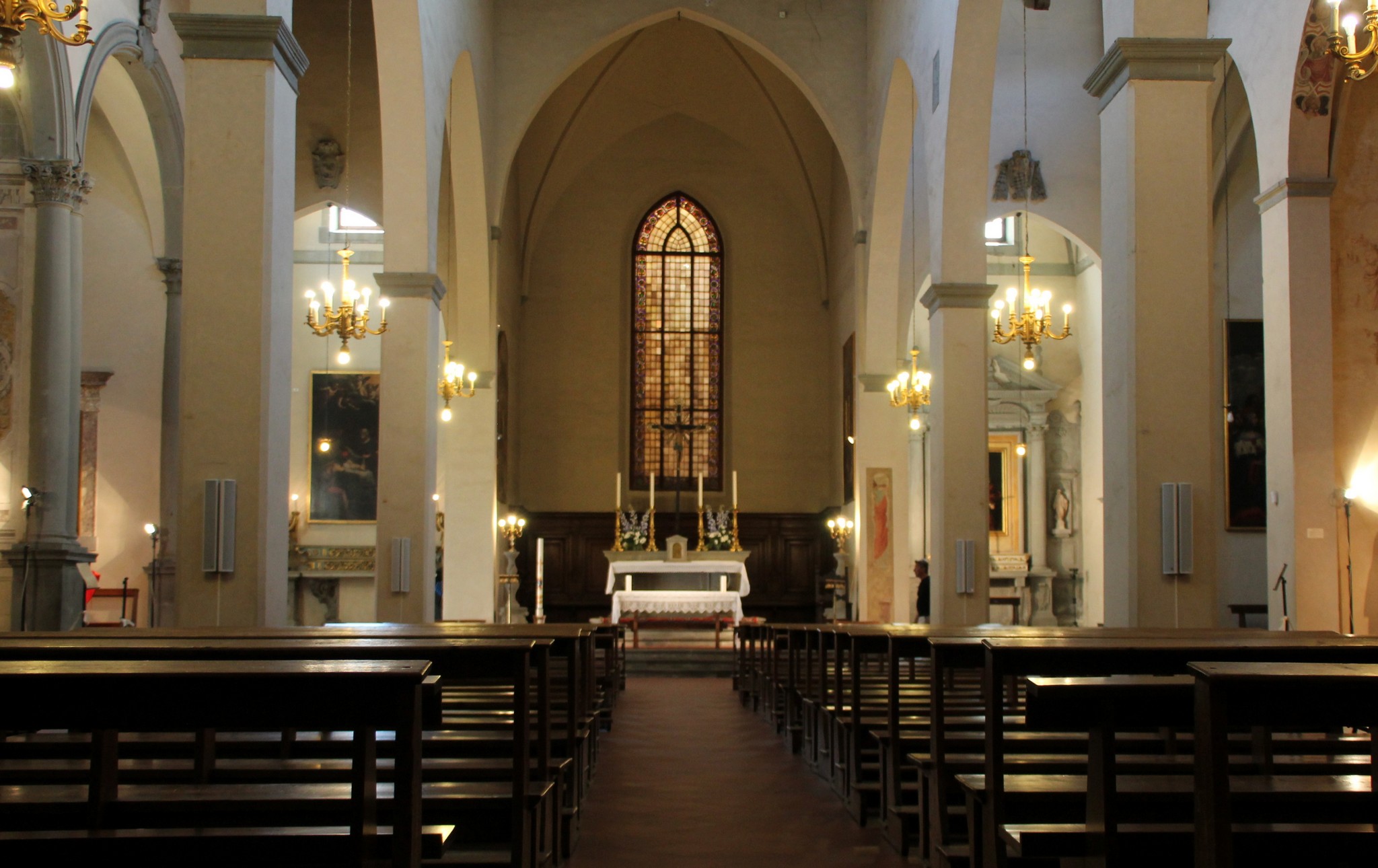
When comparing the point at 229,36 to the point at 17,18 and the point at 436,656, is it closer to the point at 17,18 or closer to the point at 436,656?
the point at 17,18

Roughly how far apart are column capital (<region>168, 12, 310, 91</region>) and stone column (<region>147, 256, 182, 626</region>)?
726 cm

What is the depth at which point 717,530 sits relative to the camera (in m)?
22.2

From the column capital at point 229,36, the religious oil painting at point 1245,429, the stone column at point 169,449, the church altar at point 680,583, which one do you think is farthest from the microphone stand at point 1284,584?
the stone column at point 169,449

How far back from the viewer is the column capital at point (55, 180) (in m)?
10.8

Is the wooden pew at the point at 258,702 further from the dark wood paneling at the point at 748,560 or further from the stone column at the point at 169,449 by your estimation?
the dark wood paneling at the point at 748,560

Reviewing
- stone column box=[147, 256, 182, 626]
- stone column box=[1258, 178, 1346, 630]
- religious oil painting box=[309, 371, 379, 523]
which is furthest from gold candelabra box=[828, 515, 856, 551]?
stone column box=[147, 256, 182, 626]

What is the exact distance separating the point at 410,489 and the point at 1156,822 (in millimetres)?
8832

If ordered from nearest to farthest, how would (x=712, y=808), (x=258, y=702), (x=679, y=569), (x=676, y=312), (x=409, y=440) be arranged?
(x=258, y=702) < (x=712, y=808) < (x=409, y=440) < (x=679, y=569) < (x=676, y=312)

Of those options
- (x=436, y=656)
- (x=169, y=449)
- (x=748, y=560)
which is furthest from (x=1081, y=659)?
(x=748, y=560)

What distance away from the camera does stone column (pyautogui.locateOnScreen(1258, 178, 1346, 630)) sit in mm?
10789

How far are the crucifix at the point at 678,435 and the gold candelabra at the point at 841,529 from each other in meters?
2.53

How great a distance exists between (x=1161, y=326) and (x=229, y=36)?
5.42 m

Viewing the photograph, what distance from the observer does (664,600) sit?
17.8m

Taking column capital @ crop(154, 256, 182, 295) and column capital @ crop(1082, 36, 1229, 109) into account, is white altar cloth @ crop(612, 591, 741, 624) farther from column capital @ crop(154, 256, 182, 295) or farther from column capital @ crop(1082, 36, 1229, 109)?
column capital @ crop(1082, 36, 1229, 109)
